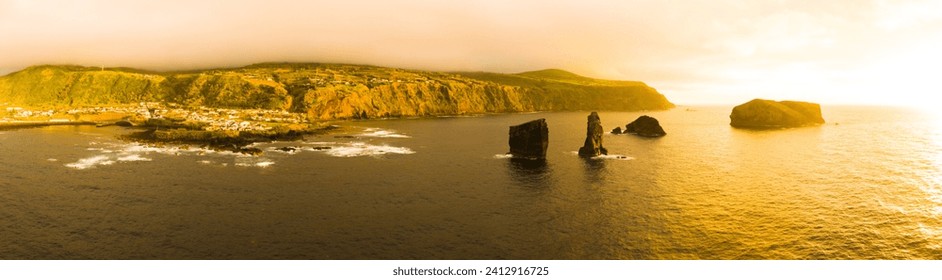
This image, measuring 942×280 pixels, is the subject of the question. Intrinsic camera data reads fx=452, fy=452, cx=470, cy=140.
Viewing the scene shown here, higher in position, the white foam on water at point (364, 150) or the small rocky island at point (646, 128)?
the small rocky island at point (646, 128)

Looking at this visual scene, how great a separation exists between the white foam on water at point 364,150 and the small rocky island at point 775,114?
14316 centimetres

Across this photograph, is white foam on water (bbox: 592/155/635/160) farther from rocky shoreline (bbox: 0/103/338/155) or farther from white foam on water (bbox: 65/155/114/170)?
white foam on water (bbox: 65/155/114/170)

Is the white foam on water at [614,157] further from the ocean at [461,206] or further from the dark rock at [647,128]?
the dark rock at [647,128]

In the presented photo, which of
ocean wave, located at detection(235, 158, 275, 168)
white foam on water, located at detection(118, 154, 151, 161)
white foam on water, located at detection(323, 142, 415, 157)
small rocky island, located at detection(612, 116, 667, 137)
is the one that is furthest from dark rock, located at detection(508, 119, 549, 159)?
white foam on water, located at detection(118, 154, 151, 161)

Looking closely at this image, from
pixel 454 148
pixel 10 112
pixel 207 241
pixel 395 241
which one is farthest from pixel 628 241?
pixel 10 112

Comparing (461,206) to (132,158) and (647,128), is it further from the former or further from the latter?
(647,128)

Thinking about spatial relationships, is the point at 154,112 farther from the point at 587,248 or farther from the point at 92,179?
the point at 587,248

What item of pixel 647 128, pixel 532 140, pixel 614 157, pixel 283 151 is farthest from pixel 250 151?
pixel 647 128

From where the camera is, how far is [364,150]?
304 ft

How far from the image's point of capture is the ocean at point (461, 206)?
35562 mm

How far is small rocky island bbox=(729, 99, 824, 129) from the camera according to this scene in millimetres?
176250

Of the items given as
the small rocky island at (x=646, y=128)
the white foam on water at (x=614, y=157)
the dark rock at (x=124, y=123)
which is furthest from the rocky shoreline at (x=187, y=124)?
the small rocky island at (x=646, y=128)

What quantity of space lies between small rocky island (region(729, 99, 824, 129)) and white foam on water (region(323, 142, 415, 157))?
14316 cm

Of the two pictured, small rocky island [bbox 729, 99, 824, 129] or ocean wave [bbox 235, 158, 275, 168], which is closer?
ocean wave [bbox 235, 158, 275, 168]
